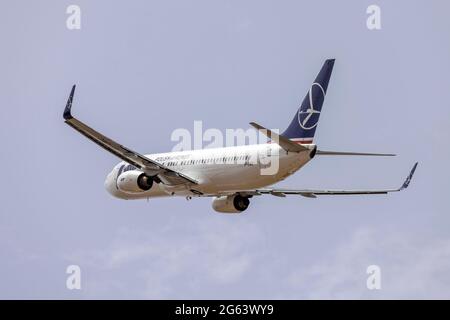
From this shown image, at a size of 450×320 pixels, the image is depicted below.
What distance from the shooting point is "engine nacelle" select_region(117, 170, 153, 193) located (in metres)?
84.6

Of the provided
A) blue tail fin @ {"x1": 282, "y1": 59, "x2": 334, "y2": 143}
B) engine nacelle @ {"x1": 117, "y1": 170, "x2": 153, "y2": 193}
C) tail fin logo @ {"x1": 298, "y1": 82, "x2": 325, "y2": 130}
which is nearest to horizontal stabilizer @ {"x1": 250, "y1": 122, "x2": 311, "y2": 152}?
blue tail fin @ {"x1": 282, "y1": 59, "x2": 334, "y2": 143}

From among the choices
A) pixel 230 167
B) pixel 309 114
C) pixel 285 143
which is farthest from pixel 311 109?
pixel 230 167

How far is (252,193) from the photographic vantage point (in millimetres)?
87000

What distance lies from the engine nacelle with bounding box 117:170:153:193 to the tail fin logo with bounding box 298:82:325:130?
12.0m

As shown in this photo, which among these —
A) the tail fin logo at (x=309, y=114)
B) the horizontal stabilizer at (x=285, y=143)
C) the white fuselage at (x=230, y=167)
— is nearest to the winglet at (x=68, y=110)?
the white fuselage at (x=230, y=167)

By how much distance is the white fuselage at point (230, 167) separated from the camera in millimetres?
78125

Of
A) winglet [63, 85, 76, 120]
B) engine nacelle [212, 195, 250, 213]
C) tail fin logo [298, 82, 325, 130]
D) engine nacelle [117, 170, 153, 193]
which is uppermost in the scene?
tail fin logo [298, 82, 325, 130]

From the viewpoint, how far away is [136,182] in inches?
3332

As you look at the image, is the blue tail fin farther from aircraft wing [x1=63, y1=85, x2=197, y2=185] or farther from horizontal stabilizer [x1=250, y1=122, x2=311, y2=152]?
aircraft wing [x1=63, y1=85, x2=197, y2=185]

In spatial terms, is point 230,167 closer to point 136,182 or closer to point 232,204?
Answer: point 232,204

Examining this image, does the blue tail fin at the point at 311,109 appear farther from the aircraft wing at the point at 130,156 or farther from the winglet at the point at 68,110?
the winglet at the point at 68,110

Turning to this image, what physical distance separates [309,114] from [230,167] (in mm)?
6611
